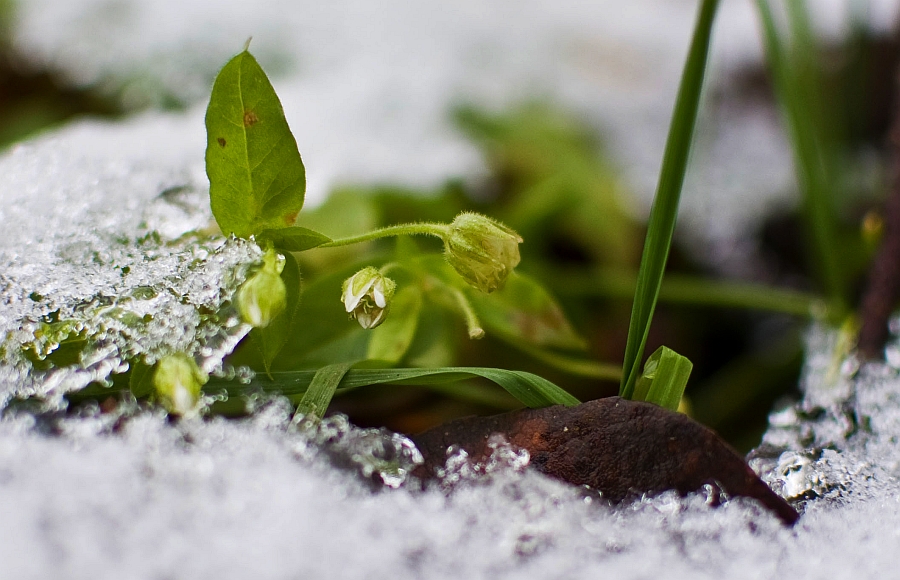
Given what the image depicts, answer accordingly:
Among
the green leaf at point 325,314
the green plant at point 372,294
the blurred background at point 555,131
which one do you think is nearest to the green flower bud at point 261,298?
the green plant at point 372,294

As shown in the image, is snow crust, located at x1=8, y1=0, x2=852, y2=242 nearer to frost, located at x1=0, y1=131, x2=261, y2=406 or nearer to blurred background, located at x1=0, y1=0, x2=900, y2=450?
blurred background, located at x1=0, y1=0, x2=900, y2=450

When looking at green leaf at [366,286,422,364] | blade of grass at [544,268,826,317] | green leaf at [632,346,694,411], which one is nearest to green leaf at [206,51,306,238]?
green leaf at [366,286,422,364]

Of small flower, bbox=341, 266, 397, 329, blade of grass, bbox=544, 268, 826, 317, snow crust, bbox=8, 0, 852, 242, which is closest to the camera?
small flower, bbox=341, 266, 397, 329

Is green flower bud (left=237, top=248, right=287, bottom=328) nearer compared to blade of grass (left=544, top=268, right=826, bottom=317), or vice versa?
green flower bud (left=237, top=248, right=287, bottom=328)

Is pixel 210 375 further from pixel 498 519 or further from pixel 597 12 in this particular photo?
pixel 597 12

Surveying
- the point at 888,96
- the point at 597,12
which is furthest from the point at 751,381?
the point at 597,12

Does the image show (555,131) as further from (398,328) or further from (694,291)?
(398,328)
